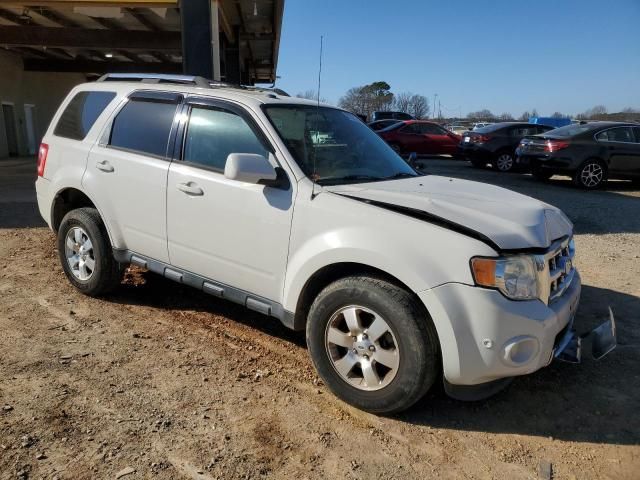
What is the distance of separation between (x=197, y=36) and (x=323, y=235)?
6598mm

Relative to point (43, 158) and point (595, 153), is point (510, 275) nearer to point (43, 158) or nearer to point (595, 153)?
point (43, 158)

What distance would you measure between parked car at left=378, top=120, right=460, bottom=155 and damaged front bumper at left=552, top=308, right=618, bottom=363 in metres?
15.7

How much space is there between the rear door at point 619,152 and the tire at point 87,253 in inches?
459

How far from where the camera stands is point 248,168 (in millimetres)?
3145

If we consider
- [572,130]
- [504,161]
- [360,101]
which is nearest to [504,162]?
[504,161]

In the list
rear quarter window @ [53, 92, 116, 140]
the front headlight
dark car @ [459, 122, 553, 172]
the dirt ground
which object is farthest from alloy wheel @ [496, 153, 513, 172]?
the front headlight

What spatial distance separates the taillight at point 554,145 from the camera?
12133 mm

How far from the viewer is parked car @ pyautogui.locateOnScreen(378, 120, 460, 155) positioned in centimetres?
1878

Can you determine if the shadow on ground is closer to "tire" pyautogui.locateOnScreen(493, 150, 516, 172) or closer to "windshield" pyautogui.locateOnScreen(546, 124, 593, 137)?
"windshield" pyautogui.locateOnScreen(546, 124, 593, 137)

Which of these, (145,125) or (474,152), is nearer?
(145,125)

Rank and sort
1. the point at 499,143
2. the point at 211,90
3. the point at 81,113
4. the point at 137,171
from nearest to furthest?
the point at 211,90
the point at 137,171
the point at 81,113
the point at 499,143

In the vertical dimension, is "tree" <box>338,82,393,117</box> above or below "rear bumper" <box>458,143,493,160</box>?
above

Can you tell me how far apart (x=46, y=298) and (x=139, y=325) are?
1.13m

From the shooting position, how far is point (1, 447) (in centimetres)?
258
